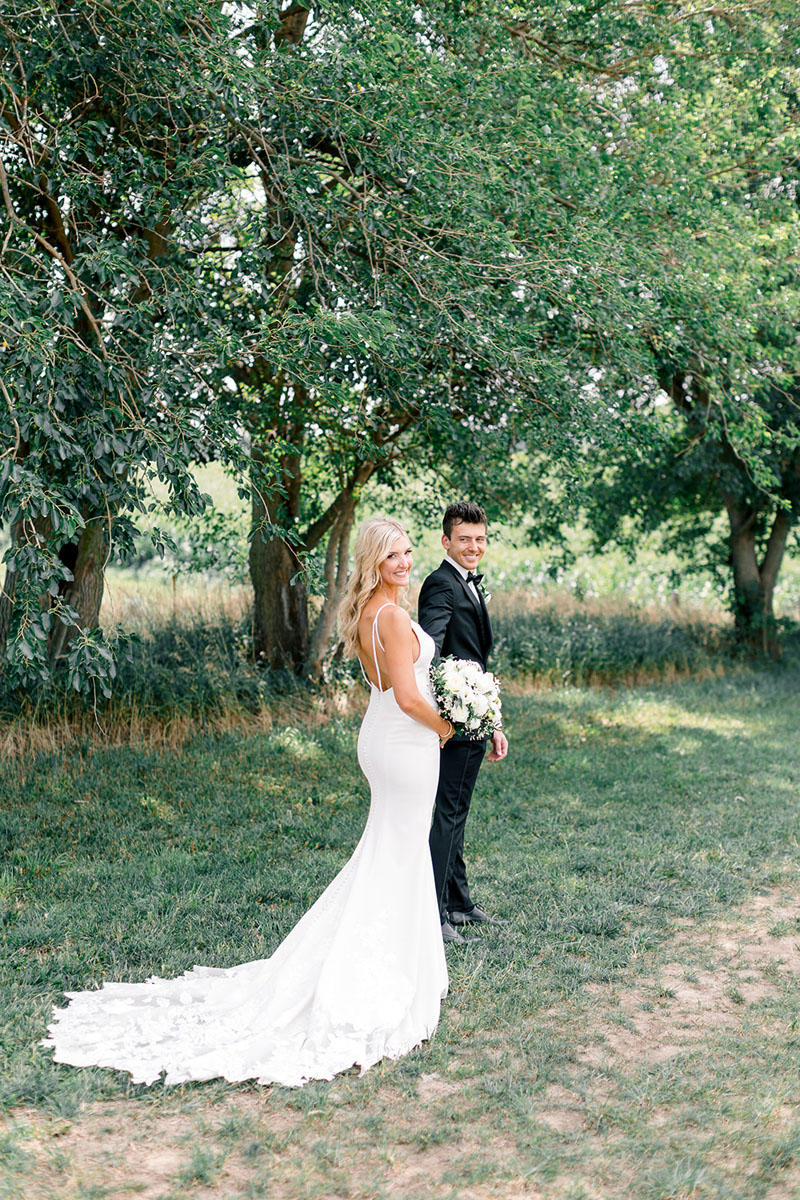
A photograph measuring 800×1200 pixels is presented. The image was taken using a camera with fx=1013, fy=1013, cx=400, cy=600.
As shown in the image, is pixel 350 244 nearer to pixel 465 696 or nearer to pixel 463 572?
pixel 463 572

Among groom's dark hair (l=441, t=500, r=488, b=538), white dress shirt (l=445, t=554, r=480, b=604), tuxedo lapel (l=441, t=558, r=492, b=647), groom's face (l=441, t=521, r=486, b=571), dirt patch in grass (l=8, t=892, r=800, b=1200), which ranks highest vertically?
groom's dark hair (l=441, t=500, r=488, b=538)

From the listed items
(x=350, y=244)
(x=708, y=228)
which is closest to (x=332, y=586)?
(x=350, y=244)

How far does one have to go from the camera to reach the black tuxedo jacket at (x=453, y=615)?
5121 millimetres

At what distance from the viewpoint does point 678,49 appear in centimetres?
965

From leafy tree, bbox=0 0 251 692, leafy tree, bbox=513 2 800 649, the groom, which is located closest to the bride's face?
the groom

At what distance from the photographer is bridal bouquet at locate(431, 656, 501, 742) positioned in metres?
4.64

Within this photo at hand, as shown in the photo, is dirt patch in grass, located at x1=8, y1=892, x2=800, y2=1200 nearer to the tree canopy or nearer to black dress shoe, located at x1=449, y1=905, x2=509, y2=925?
black dress shoe, located at x1=449, y1=905, x2=509, y2=925

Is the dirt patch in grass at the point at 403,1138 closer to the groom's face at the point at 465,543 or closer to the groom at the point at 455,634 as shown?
the groom at the point at 455,634

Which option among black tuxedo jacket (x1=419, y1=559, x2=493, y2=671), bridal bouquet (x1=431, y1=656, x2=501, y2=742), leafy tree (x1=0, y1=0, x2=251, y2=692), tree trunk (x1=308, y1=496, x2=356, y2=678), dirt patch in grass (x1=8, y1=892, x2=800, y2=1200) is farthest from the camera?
tree trunk (x1=308, y1=496, x2=356, y2=678)

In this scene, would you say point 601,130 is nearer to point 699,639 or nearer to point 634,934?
point 634,934

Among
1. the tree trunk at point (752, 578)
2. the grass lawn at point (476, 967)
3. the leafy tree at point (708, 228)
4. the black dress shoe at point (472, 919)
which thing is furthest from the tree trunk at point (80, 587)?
the tree trunk at point (752, 578)

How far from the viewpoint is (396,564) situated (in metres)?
4.48

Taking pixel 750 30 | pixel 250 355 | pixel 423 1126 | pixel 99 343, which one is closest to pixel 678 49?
pixel 750 30

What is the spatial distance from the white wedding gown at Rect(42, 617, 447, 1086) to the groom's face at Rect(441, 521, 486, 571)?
0.65m
